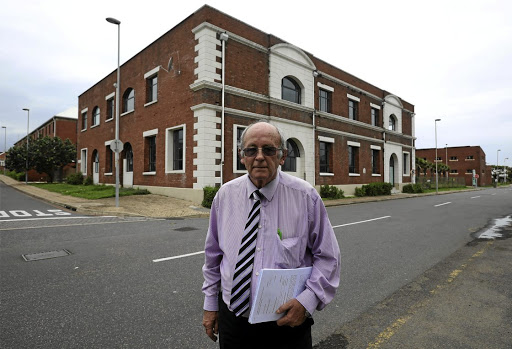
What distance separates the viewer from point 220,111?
15.5 meters

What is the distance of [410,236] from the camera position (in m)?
8.05

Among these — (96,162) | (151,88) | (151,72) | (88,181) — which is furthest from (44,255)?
(96,162)

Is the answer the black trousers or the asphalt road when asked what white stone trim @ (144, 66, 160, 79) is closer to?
the asphalt road

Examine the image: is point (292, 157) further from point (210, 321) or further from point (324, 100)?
point (210, 321)

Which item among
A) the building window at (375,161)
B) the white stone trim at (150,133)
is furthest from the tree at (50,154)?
the building window at (375,161)

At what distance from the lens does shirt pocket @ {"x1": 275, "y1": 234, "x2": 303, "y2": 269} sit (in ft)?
5.49

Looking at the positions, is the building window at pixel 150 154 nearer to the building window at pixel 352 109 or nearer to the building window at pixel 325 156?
the building window at pixel 325 156

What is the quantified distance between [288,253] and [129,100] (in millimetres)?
23216

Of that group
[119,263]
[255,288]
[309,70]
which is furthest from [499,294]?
[309,70]

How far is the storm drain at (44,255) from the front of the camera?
5.60 meters

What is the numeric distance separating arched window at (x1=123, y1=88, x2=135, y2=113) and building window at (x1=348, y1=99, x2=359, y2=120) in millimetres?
17215

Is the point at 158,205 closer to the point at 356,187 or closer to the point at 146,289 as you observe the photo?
the point at 146,289

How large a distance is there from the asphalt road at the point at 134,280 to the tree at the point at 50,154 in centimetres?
2583

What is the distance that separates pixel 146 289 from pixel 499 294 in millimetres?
4829
